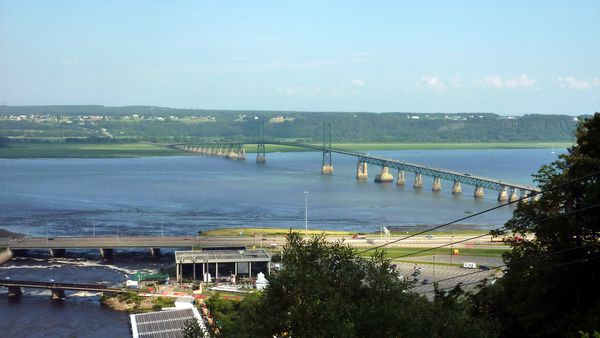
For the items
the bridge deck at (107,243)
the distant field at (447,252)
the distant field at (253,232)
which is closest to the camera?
the distant field at (447,252)

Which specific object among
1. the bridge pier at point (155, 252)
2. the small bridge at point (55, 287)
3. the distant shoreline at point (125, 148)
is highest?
the small bridge at point (55, 287)

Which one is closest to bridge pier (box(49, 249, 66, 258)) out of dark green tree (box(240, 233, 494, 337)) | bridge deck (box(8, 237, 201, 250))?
bridge deck (box(8, 237, 201, 250))

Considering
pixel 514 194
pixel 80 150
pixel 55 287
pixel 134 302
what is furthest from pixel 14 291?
pixel 80 150

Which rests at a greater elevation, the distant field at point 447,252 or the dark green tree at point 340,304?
the dark green tree at point 340,304

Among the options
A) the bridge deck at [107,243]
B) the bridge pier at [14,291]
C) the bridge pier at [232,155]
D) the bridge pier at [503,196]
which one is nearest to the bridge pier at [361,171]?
the bridge pier at [503,196]

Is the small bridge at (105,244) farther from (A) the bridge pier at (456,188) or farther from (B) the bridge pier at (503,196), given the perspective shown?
(A) the bridge pier at (456,188)

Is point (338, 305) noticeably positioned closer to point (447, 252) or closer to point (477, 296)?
point (477, 296)

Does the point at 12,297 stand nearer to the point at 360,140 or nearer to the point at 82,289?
the point at 82,289

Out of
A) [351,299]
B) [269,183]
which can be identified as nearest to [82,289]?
[351,299]

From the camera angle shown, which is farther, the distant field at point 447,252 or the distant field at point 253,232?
the distant field at point 253,232
